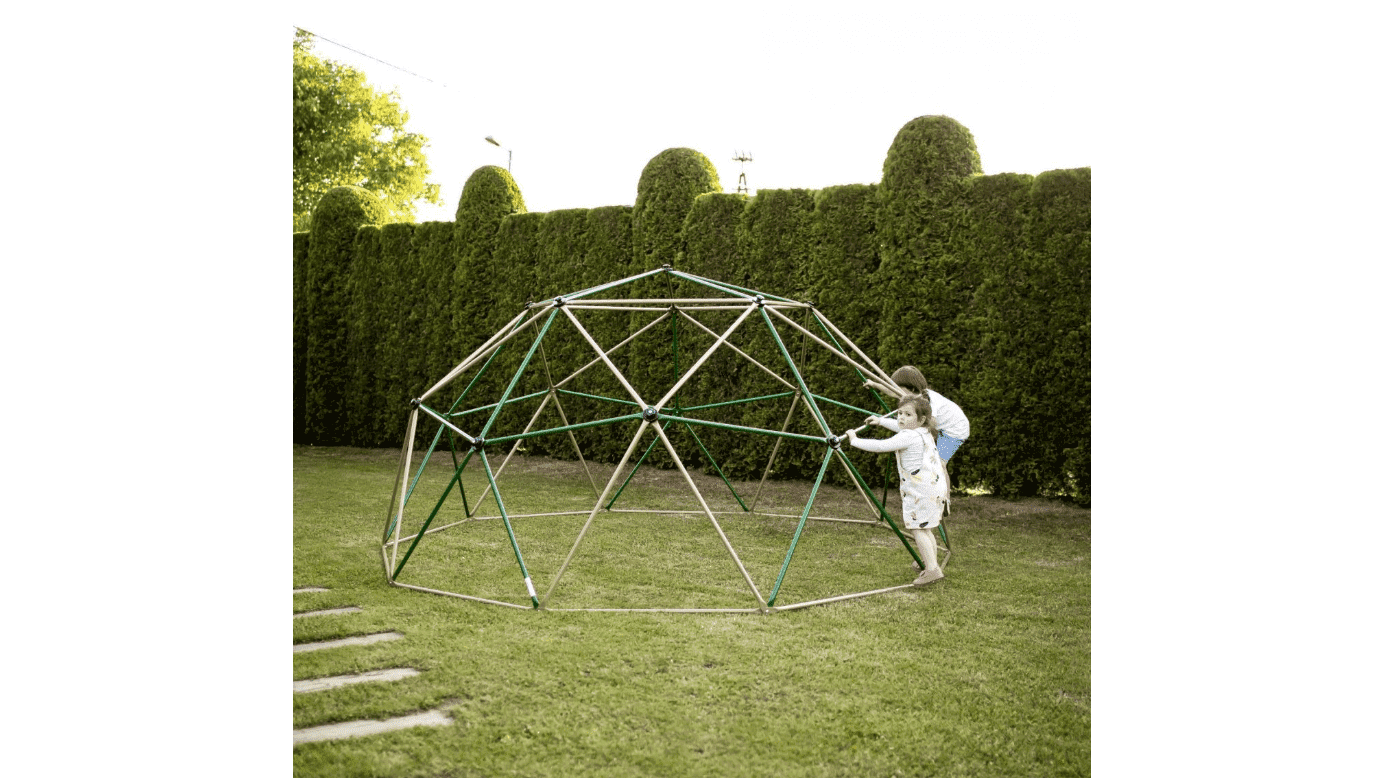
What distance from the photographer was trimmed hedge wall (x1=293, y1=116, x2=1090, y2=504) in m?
9.00

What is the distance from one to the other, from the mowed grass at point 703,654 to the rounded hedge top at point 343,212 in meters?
7.82

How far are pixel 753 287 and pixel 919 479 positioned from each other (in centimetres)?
525

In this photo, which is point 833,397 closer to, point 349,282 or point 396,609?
point 396,609

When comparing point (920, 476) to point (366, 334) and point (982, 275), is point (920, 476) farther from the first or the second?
point (366, 334)

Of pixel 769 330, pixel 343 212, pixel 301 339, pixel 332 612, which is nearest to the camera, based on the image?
pixel 332 612

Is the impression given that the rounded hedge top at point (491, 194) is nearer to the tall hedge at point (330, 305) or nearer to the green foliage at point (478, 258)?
the green foliage at point (478, 258)

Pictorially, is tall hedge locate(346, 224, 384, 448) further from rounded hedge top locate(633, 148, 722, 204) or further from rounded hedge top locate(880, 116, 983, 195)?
rounded hedge top locate(880, 116, 983, 195)

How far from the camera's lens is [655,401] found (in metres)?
11.6

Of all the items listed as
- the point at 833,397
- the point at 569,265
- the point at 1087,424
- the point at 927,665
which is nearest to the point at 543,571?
the point at 927,665

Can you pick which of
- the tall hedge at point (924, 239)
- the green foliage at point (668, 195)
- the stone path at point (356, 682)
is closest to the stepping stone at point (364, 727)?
the stone path at point (356, 682)

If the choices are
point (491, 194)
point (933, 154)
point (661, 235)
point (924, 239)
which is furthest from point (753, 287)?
point (491, 194)

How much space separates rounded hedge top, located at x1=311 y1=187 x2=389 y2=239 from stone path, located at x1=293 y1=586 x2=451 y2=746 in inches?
421

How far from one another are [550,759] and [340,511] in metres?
6.03

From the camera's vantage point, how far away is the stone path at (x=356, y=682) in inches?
139
